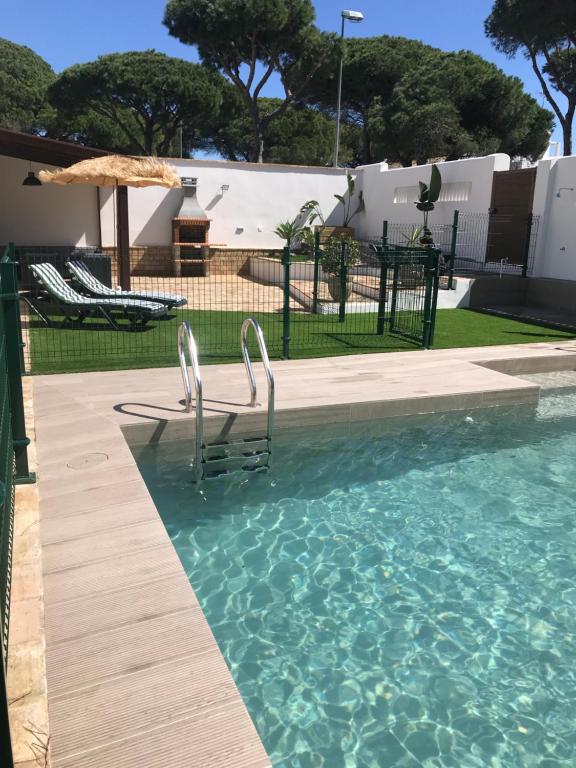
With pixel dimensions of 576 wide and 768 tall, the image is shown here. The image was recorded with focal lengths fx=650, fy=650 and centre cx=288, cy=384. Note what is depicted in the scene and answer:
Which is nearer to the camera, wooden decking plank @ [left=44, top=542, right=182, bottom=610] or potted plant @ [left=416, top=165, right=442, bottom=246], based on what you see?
wooden decking plank @ [left=44, top=542, right=182, bottom=610]

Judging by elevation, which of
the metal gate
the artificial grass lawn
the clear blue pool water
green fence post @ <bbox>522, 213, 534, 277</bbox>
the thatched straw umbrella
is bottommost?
the clear blue pool water

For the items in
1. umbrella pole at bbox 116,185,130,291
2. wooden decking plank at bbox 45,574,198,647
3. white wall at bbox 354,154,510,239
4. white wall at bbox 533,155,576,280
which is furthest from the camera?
white wall at bbox 354,154,510,239

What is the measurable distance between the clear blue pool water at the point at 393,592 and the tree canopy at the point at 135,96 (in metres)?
→ 30.7

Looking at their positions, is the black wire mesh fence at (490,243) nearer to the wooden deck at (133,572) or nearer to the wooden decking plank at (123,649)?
the wooden deck at (133,572)

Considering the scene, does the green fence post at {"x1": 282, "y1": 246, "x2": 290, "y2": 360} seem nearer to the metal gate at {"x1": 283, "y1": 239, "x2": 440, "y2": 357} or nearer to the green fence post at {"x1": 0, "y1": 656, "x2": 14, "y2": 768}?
the metal gate at {"x1": 283, "y1": 239, "x2": 440, "y2": 357}

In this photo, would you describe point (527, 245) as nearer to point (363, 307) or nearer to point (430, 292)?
point (363, 307)

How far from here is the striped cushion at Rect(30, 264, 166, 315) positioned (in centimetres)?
1048

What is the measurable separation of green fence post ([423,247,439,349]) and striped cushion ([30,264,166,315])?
4329 millimetres

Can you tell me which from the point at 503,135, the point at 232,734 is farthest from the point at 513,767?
the point at 503,135

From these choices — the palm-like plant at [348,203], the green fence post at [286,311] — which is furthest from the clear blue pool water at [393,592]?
the palm-like plant at [348,203]

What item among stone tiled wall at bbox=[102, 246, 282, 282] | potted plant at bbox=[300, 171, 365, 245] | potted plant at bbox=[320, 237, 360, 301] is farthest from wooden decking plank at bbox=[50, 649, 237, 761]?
potted plant at bbox=[300, 171, 365, 245]

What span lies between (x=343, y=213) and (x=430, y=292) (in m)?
14.3

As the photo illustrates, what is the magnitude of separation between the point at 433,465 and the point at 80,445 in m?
3.30

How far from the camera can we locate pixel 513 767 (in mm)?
2938
